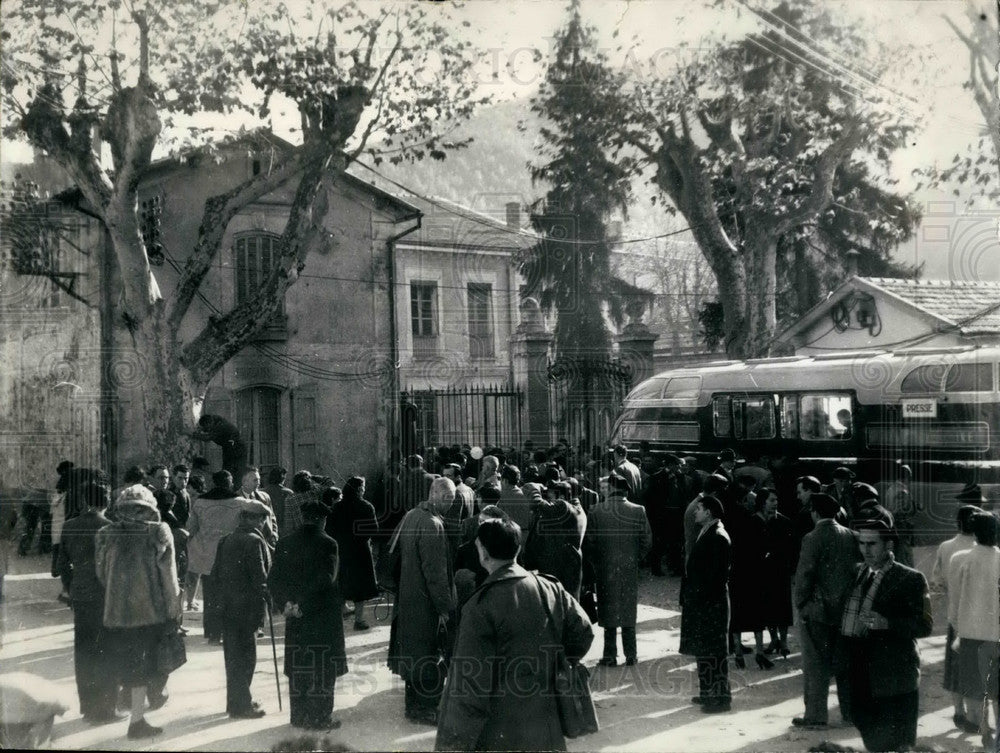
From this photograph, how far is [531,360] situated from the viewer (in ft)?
27.5

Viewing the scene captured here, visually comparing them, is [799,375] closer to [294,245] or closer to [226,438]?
[294,245]

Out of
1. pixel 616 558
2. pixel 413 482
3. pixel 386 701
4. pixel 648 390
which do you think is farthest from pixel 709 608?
pixel 648 390

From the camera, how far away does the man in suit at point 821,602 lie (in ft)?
20.1

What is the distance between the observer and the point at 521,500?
791 centimetres

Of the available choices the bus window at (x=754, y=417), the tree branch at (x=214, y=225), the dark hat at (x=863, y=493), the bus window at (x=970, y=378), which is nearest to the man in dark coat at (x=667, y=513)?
the bus window at (x=754, y=417)

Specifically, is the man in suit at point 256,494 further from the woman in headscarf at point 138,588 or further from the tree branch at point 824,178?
the tree branch at point 824,178

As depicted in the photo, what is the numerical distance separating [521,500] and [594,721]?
3542mm

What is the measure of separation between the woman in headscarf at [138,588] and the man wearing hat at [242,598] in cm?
35

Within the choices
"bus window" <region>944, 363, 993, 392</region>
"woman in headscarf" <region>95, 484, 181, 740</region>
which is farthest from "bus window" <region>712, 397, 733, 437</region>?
"woman in headscarf" <region>95, 484, 181, 740</region>

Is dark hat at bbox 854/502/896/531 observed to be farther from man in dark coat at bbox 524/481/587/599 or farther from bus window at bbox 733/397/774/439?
bus window at bbox 733/397/774/439

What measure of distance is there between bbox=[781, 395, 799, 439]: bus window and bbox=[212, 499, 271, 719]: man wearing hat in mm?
5569

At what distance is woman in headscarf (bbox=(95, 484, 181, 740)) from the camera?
6184 mm

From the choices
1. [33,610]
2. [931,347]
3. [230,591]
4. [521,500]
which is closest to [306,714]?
[230,591]

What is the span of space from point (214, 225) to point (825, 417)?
20.0ft
